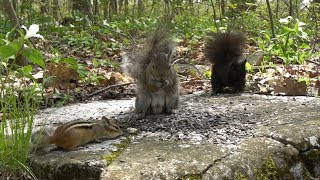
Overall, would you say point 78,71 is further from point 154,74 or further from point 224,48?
point 224,48

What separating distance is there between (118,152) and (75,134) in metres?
0.25

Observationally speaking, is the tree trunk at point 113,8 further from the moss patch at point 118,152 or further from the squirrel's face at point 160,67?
the moss patch at point 118,152

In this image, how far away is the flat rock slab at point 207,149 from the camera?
6.40 ft

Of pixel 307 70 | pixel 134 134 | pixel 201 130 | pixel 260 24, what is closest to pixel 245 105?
pixel 201 130

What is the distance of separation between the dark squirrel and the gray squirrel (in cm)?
87

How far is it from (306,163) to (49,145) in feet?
4.61

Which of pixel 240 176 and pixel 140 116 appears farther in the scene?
pixel 140 116

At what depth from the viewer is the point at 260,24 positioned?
10.8 metres

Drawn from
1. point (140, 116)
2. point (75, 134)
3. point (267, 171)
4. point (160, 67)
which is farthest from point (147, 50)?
point (267, 171)

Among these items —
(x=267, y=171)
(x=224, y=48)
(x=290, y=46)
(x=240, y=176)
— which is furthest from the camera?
(x=290, y=46)

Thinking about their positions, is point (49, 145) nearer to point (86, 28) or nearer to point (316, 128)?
point (316, 128)

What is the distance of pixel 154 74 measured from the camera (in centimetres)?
279

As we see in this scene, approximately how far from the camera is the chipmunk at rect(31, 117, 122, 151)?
85.6 inches

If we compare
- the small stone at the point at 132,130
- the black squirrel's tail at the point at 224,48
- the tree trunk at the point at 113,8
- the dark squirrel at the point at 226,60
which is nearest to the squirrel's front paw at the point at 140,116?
the small stone at the point at 132,130
